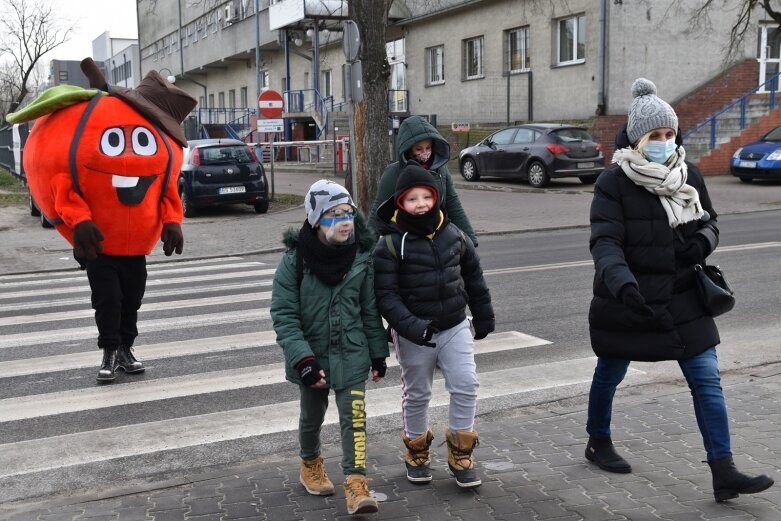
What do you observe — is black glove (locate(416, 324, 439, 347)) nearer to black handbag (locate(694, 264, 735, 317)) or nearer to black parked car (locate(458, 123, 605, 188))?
black handbag (locate(694, 264, 735, 317))

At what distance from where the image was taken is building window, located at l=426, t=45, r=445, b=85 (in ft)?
109

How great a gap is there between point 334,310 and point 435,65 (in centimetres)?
3050

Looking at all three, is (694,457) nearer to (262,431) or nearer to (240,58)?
(262,431)

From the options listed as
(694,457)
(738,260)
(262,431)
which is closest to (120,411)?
(262,431)

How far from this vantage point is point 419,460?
4426mm

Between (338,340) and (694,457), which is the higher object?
(338,340)

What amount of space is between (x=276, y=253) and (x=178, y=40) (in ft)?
157

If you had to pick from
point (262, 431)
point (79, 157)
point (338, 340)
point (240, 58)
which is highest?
point (240, 58)

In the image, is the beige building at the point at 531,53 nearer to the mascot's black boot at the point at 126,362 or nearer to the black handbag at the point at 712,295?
the mascot's black boot at the point at 126,362

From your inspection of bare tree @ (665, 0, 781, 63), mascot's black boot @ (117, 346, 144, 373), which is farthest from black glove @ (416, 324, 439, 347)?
bare tree @ (665, 0, 781, 63)

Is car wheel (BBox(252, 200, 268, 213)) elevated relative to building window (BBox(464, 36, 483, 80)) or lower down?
lower down

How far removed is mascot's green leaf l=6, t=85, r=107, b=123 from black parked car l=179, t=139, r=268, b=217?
39.5ft

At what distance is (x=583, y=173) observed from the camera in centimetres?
2236

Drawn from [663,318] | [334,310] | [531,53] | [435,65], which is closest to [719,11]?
[531,53]
